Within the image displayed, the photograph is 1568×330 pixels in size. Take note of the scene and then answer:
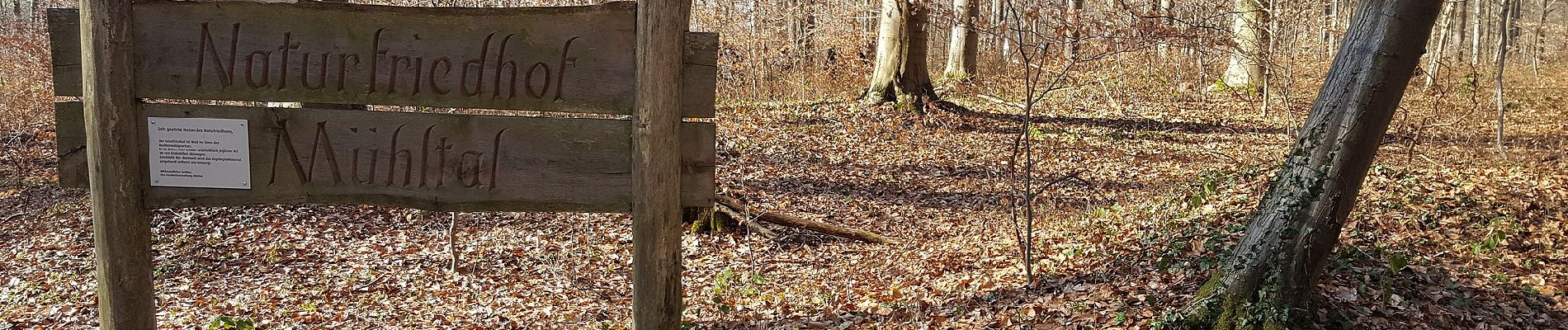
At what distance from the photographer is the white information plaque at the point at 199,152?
3.87m

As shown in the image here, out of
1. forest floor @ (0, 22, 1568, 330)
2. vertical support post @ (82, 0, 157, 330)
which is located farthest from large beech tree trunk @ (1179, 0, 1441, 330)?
vertical support post @ (82, 0, 157, 330)

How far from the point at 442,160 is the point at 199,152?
0.97 meters

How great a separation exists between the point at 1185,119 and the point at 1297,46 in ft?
12.7

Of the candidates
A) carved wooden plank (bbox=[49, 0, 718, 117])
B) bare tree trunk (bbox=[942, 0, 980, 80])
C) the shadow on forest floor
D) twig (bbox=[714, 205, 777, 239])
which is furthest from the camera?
bare tree trunk (bbox=[942, 0, 980, 80])

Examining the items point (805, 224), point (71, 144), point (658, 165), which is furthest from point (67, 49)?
point (805, 224)

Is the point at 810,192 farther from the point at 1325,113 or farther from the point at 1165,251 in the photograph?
the point at 1325,113

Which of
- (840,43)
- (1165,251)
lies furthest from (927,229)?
(840,43)

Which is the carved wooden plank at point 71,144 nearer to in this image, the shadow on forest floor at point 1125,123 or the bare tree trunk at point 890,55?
the shadow on forest floor at point 1125,123

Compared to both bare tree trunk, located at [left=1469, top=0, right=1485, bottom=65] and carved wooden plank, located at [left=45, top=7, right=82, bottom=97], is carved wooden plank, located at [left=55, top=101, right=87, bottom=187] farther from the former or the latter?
bare tree trunk, located at [left=1469, top=0, right=1485, bottom=65]

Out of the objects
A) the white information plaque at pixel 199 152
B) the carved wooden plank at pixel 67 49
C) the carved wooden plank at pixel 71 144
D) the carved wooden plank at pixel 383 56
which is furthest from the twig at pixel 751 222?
the carved wooden plank at pixel 67 49

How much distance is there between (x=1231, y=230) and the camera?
556cm

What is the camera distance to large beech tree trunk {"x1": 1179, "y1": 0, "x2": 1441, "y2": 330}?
A: 461 centimetres

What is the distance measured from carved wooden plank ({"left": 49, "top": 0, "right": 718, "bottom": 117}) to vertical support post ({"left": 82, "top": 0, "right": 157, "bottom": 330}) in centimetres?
8

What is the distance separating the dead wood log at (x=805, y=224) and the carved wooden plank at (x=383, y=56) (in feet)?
14.5
